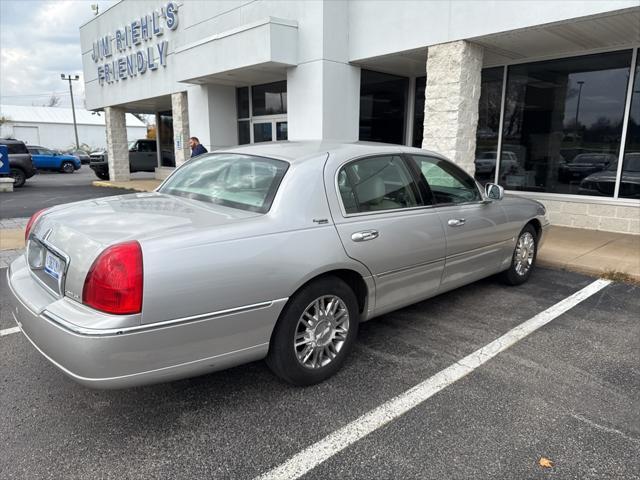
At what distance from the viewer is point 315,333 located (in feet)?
10.2

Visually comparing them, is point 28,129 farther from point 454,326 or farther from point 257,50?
point 454,326

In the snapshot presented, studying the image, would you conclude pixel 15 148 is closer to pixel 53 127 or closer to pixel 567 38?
pixel 567 38

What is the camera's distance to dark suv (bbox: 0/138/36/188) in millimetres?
17984

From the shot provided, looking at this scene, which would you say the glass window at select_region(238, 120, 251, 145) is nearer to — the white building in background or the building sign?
the building sign

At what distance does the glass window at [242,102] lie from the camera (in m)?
13.4

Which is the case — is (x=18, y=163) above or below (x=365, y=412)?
above

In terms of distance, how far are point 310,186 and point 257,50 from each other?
24.4 ft

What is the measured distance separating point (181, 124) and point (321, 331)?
528 inches

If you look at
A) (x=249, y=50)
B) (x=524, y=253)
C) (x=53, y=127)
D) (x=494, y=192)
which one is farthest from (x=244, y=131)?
(x=53, y=127)

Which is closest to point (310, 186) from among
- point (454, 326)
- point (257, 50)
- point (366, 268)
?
point (366, 268)

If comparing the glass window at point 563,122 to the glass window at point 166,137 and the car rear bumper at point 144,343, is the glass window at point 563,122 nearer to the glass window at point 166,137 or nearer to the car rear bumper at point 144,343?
the car rear bumper at point 144,343

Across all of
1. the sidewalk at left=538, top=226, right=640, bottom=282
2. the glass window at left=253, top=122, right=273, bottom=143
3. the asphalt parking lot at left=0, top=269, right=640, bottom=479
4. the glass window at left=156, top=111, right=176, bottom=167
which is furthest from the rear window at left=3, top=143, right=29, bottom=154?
the sidewalk at left=538, top=226, right=640, bottom=282

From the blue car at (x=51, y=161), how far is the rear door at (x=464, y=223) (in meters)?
30.4

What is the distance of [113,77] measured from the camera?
717 inches
